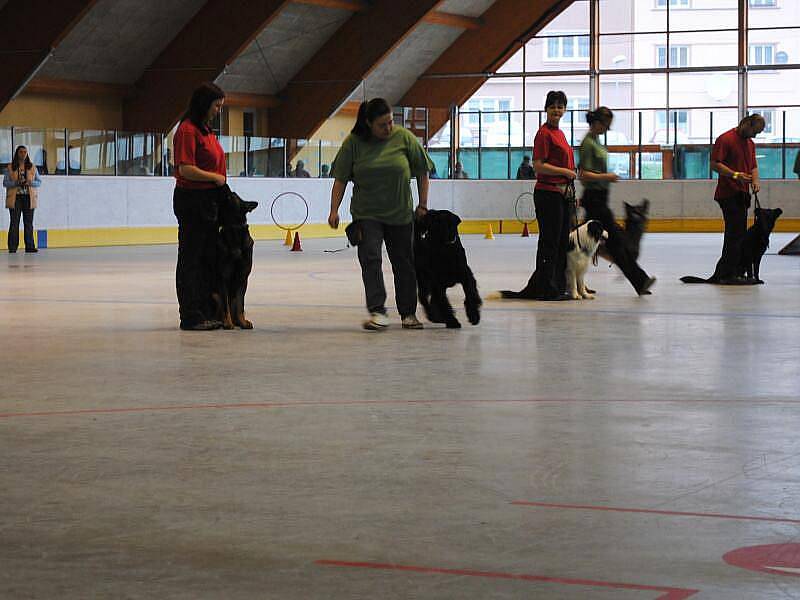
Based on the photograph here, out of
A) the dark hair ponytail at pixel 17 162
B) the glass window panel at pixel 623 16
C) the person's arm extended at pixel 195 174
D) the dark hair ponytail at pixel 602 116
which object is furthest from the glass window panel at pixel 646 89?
the person's arm extended at pixel 195 174

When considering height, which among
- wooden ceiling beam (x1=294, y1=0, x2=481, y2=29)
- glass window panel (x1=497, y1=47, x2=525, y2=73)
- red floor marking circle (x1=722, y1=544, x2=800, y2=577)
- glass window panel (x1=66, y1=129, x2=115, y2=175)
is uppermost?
wooden ceiling beam (x1=294, y1=0, x2=481, y2=29)

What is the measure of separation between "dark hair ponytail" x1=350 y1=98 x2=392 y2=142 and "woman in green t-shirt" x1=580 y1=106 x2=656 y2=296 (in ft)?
10.6

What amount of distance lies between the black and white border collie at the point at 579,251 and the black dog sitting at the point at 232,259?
3388 millimetres

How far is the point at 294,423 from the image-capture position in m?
5.39

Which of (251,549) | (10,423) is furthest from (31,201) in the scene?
(251,549)

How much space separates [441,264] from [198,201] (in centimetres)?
163

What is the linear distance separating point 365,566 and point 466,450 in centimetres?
155

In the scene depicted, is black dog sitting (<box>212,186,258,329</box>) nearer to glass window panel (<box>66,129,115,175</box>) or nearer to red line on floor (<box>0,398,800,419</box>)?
red line on floor (<box>0,398,800,419</box>)

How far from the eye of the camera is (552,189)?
37.9ft

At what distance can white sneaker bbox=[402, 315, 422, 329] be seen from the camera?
939cm

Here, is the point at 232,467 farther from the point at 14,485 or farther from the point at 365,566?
the point at 365,566

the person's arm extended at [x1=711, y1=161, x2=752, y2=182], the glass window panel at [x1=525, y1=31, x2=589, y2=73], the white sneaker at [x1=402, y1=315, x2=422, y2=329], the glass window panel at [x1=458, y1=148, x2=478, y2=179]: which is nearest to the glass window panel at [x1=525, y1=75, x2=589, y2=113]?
the glass window panel at [x1=525, y1=31, x2=589, y2=73]

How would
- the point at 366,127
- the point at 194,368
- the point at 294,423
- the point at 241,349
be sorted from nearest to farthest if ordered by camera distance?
the point at 294,423 → the point at 194,368 → the point at 241,349 → the point at 366,127

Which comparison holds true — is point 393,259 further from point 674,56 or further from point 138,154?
point 674,56
